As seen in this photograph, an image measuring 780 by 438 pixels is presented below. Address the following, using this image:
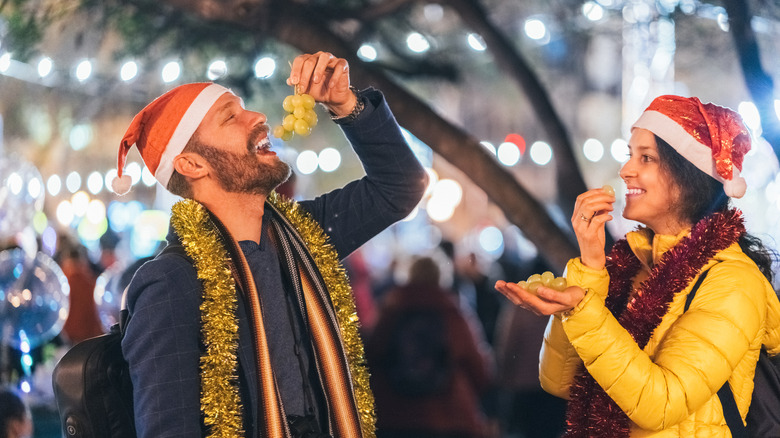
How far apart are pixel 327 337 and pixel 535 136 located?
4.64 meters

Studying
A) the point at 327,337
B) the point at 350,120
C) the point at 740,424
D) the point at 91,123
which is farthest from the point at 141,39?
the point at 740,424

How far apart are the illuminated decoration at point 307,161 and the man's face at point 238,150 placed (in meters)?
9.72

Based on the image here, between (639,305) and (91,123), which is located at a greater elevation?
(91,123)

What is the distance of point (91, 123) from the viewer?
6.63 meters

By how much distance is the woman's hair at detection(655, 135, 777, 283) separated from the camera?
2332 mm

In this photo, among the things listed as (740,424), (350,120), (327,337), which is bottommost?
(740,424)

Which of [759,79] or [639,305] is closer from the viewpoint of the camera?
[639,305]

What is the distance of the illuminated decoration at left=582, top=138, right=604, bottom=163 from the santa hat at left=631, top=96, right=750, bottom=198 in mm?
5757

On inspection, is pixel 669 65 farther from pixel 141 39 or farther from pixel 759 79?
pixel 141 39

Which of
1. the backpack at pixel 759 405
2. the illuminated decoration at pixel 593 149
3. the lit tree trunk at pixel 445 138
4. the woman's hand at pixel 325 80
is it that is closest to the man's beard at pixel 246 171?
the woman's hand at pixel 325 80

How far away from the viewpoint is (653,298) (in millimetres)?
2279

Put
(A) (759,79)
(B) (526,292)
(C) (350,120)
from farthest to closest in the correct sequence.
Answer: (A) (759,79) → (C) (350,120) → (B) (526,292)

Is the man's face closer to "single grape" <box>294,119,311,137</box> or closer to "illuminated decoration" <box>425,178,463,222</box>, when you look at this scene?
"single grape" <box>294,119,311,137</box>

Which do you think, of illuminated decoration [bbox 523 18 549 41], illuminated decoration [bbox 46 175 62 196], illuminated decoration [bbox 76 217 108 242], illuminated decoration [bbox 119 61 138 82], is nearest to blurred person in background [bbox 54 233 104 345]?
illuminated decoration [bbox 119 61 138 82]
